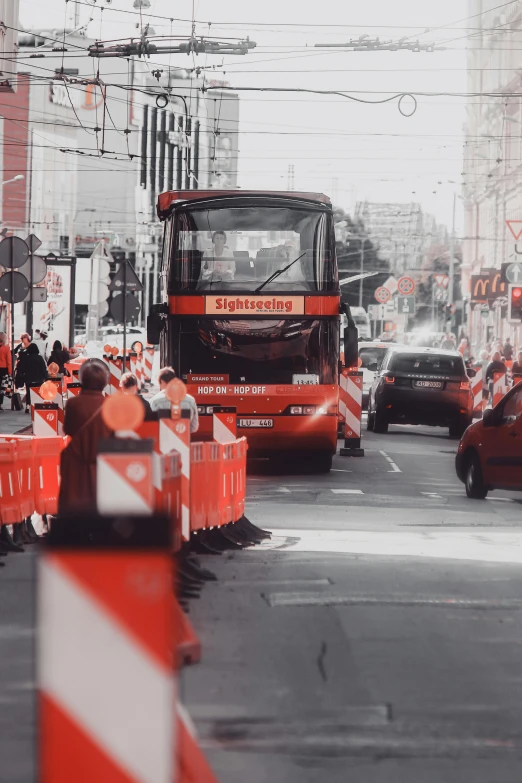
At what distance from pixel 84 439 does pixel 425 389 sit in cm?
2102

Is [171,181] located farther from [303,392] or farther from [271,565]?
[271,565]

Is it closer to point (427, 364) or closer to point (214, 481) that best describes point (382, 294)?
point (427, 364)

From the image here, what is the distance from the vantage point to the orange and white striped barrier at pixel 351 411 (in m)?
26.2

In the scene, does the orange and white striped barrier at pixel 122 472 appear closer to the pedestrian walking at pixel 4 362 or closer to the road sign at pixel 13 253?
the road sign at pixel 13 253

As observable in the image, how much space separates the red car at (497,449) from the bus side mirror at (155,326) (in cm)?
496

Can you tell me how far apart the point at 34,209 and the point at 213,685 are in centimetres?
9511

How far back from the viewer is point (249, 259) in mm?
22578

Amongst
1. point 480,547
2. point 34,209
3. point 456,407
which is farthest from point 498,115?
point 480,547

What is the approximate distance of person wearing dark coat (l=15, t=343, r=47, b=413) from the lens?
3603 centimetres

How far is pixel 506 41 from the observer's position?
74.1 metres

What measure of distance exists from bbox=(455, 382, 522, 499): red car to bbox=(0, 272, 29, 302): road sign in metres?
11.7

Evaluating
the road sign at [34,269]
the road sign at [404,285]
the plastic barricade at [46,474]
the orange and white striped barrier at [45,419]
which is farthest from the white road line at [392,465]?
the road sign at [404,285]

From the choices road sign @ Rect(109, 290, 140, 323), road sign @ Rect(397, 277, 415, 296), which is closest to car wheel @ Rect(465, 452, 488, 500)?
road sign @ Rect(109, 290, 140, 323)

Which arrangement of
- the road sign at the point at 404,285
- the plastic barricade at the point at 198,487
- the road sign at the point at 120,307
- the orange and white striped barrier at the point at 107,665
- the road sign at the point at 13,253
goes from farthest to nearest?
1. the road sign at the point at 404,285
2. the road sign at the point at 120,307
3. the road sign at the point at 13,253
4. the plastic barricade at the point at 198,487
5. the orange and white striped barrier at the point at 107,665
